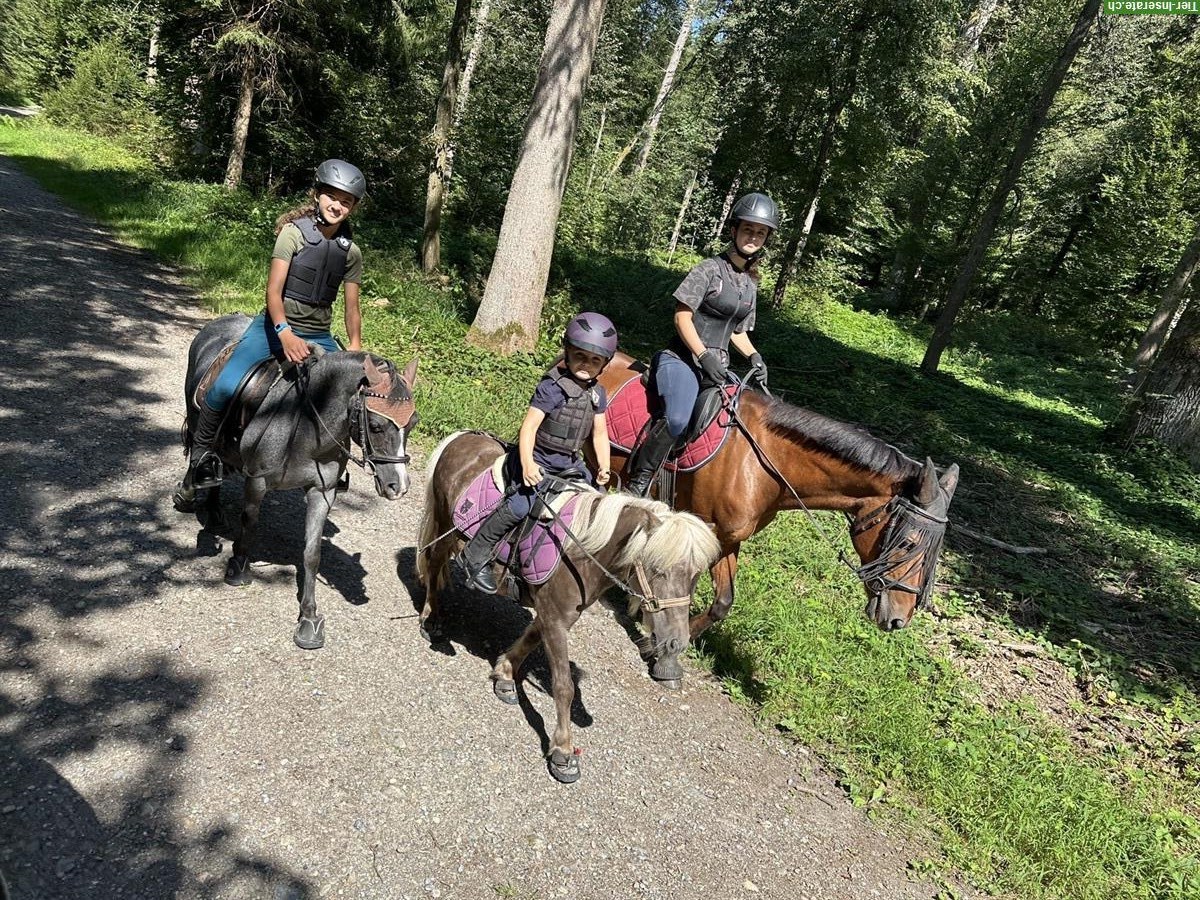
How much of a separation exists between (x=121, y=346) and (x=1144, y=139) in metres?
35.3

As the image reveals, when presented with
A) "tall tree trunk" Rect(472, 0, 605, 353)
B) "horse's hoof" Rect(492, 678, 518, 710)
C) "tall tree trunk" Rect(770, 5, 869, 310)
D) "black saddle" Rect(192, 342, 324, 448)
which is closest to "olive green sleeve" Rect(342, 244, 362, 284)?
"black saddle" Rect(192, 342, 324, 448)

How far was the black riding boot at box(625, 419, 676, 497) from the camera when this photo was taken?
5.40 m

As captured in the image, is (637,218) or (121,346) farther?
(637,218)

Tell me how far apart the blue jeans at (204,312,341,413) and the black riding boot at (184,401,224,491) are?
10 centimetres

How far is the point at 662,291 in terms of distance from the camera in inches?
697

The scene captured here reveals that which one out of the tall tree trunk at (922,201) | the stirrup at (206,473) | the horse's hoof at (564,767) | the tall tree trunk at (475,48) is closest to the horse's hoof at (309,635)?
the stirrup at (206,473)

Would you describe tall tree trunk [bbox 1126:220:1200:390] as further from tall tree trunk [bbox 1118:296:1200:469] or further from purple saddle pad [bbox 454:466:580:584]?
purple saddle pad [bbox 454:466:580:584]

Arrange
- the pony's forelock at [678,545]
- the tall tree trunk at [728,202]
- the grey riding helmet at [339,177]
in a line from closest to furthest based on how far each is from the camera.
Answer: the pony's forelock at [678,545] < the grey riding helmet at [339,177] < the tall tree trunk at [728,202]

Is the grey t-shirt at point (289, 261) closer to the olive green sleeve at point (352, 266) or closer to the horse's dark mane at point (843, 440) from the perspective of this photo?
the olive green sleeve at point (352, 266)

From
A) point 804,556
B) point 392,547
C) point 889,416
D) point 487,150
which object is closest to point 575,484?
point 392,547

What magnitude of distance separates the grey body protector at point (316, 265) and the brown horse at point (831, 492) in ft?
8.50

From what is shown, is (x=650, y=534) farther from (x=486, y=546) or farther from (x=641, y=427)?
(x=641, y=427)

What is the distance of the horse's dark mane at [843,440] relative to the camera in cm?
462

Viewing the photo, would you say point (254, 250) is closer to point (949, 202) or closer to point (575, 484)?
point (575, 484)
